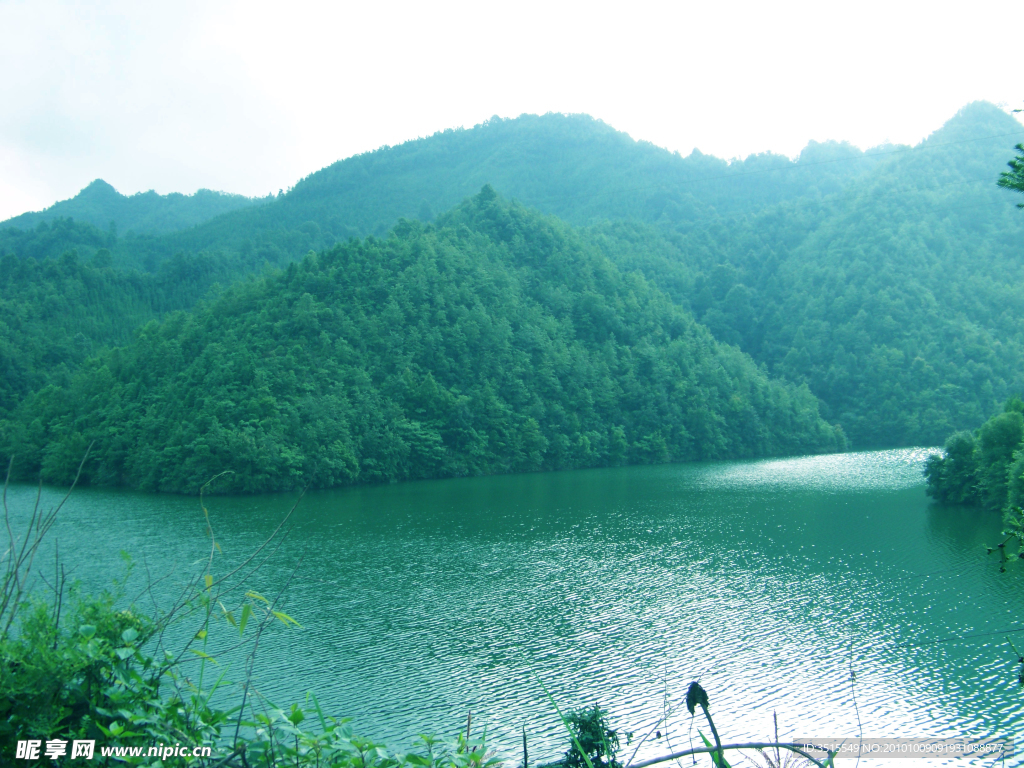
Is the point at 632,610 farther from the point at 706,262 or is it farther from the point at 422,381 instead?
the point at 706,262

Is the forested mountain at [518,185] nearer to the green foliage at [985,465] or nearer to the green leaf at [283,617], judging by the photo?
the green foliage at [985,465]

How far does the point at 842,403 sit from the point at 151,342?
60623 millimetres

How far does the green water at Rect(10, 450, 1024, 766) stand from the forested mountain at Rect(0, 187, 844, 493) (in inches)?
495

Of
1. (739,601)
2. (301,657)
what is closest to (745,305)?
(739,601)

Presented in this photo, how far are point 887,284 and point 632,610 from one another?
70565 millimetres

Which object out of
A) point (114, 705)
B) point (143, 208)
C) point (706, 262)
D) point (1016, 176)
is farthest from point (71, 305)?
point (1016, 176)

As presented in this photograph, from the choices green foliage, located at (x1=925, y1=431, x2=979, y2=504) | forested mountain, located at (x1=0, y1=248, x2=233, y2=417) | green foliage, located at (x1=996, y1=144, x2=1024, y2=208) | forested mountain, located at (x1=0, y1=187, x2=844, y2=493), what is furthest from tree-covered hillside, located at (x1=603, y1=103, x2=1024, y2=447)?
green foliage, located at (x1=996, y1=144, x2=1024, y2=208)

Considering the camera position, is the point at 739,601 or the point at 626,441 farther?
the point at 626,441

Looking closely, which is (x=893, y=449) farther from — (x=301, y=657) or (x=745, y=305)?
(x=301, y=657)

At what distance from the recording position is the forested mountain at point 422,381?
44531 millimetres

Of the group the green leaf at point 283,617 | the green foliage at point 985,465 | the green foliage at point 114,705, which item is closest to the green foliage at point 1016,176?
the green foliage at point 114,705

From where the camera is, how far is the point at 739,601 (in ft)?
54.3

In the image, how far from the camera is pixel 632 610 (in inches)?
626

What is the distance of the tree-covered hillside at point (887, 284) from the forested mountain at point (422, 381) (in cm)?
754
